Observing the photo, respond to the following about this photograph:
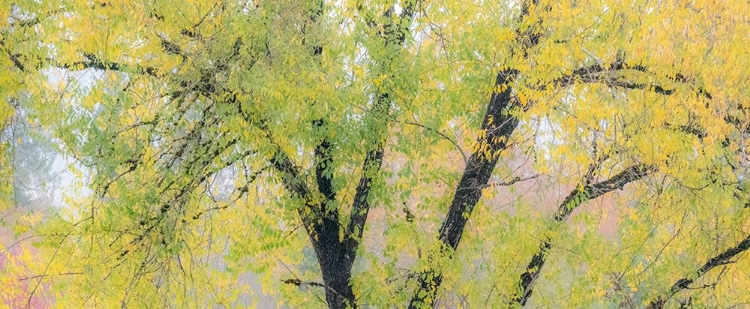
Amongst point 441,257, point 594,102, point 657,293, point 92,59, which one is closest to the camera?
point 594,102

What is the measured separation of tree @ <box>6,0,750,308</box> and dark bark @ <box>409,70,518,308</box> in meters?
0.02

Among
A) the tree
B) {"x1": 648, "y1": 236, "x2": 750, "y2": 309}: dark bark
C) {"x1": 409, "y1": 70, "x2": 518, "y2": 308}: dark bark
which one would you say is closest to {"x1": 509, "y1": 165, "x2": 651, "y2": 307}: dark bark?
the tree

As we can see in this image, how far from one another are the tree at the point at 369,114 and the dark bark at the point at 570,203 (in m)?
0.04

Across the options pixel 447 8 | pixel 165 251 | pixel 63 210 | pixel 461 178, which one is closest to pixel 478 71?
pixel 447 8

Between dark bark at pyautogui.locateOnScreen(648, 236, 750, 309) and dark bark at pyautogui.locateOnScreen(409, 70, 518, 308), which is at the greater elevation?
dark bark at pyautogui.locateOnScreen(409, 70, 518, 308)

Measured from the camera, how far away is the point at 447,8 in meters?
6.84

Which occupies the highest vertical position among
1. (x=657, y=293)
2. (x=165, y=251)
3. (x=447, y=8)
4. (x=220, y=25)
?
(x=447, y=8)

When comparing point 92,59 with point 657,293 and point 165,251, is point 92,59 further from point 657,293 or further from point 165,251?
point 657,293

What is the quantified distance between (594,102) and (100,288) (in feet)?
15.7

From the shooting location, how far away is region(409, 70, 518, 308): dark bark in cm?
686

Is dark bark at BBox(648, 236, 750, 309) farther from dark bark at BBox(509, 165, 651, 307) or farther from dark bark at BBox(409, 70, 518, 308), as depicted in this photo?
dark bark at BBox(409, 70, 518, 308)

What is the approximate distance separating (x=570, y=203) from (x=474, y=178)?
1037mm

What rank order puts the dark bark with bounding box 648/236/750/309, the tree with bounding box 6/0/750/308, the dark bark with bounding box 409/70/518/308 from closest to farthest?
the tree with bounding box 6/0/750/308
the dark bark with bounding box 409/70/518/308
the dark bark with bounding box 648/236/750/309

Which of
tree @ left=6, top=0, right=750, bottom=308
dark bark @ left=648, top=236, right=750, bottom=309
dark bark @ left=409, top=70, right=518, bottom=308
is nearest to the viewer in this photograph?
tree @ left=6, top=0, right=750, bottom=308
